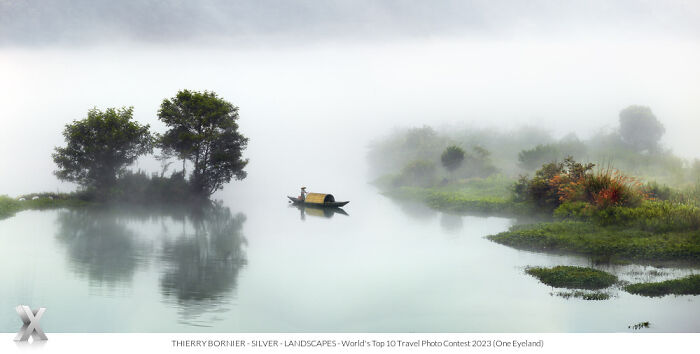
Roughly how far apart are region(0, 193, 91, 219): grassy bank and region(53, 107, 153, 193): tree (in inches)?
30.9

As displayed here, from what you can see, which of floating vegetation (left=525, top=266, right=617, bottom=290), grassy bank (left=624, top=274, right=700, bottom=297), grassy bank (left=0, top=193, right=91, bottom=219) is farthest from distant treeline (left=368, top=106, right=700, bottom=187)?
grassy bank (left=0, top=193, right=91, bottom=219)

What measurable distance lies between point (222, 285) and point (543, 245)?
7610mm

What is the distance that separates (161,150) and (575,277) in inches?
774

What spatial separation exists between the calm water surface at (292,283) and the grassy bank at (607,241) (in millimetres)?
703

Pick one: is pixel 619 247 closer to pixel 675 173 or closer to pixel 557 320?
pixel 557 320

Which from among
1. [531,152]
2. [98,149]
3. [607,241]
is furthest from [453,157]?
[607,241]

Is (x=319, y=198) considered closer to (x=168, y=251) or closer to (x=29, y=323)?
(x=168, y=251)

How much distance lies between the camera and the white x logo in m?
7.26

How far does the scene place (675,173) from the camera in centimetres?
2403

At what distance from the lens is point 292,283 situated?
1003cm

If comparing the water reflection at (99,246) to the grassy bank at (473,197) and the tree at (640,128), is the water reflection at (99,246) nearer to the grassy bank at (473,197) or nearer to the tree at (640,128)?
the grassy bank at (473,197)

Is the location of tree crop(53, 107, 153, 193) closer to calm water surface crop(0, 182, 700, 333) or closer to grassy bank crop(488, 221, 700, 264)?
calm water surface crop(0, 182, 700, 333)
